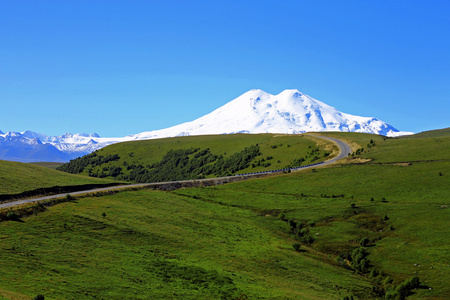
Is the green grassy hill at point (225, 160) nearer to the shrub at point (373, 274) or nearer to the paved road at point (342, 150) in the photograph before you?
the paved road at point (342, 150)

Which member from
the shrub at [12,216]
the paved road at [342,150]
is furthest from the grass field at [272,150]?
the shrub at [12,216]

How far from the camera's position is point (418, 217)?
74.1 meters

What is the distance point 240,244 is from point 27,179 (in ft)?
129

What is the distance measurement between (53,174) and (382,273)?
63.5 meters

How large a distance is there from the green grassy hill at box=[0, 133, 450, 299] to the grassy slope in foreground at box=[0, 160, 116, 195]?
9.83 metres

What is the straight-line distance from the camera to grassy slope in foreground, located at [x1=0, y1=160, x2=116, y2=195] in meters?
71.2

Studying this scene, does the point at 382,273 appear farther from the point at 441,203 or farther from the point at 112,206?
the point at 112,206

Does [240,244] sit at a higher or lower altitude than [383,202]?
lower

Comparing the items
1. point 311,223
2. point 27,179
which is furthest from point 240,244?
point 27,179

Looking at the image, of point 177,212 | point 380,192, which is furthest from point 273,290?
point 380,192

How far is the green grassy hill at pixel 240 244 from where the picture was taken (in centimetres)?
4394

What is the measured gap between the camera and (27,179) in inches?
3078

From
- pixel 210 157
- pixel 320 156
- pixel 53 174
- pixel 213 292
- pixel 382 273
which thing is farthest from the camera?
pixel 210 157

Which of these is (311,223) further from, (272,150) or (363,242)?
(272,150)
